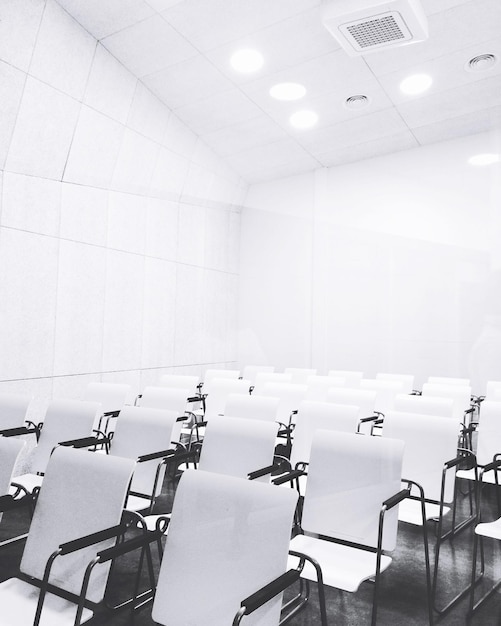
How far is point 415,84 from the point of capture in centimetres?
639

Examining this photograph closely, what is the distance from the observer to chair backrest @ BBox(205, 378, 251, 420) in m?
5.53

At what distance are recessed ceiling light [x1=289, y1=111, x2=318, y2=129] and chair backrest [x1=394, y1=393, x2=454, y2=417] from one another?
14.3 ft

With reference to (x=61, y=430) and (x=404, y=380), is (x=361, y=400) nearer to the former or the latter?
(x=404, y=380)

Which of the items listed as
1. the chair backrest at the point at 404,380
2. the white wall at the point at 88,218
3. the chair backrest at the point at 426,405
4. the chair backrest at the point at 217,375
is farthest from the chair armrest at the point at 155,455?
the chair backrest at the point at 404,380

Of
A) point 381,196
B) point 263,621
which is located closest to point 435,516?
point 263,621

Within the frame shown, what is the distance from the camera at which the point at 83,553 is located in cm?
213

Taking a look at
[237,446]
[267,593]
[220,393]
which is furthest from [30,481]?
[267,593]

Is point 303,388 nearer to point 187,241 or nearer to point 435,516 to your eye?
point 435,516

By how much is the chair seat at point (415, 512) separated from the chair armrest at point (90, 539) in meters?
1.56

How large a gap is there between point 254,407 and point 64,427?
56.4 inches

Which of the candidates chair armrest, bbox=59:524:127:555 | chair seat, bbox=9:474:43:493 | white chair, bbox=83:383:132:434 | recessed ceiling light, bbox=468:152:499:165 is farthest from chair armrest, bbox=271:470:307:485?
recessed ceiling light, bbox=468:152:499:165

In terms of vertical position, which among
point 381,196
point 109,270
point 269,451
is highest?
point 381,196

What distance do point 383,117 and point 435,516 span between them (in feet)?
18.9

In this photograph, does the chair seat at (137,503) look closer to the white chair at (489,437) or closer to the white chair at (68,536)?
the white chair at (68,536)
